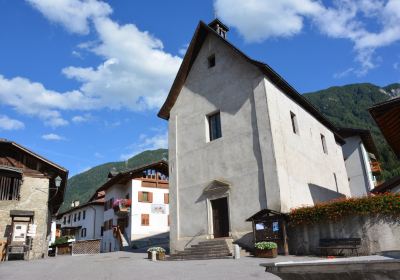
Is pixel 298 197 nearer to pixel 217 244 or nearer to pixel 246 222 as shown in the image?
pixel 246 222

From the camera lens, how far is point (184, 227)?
21000 mm

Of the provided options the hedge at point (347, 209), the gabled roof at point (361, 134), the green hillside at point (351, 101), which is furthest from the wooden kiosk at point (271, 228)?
the green hillside at point (351, 101)

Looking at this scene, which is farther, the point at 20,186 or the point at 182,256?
the point at 20,186

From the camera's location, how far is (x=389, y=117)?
31.5 ft

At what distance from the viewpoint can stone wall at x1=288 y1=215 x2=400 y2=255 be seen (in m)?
12.6

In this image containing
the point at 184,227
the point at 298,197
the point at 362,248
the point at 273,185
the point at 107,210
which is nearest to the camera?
the point at 362,248

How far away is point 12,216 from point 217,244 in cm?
1378

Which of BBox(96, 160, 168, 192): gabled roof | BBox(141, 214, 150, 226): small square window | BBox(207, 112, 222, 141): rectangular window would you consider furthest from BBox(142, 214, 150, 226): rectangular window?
BBox(207, 112, 222, 141): rectangular window

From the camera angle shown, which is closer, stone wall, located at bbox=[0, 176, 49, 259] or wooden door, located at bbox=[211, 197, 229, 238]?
wooden door, located at bbox=[211, 197, 229, 238]

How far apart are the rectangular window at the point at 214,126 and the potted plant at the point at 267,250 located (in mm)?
7973

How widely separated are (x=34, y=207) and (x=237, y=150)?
46.2ft

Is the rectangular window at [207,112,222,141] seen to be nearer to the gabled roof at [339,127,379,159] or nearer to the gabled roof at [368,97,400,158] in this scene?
the gabled roof at [368,97,400,158]

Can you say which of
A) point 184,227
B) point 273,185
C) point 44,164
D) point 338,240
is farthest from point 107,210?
point 338,240

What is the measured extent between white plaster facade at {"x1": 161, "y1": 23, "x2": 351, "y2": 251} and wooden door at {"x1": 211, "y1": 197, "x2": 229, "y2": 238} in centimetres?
35
